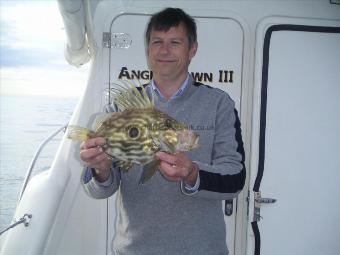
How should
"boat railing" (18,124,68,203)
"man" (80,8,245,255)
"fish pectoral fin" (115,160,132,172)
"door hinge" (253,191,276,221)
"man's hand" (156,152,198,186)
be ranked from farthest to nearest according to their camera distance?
"door hinge" (253,191,276,221)
"boat railing" (18,124,68,203)
"man" (80,8,245,255)
"fish pectoral fin" (115,160,132,172)
"man's hand" (156,152,198,186)

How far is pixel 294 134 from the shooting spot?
388 centimetres

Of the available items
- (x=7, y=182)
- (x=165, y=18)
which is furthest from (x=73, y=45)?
(x=7, y=182)

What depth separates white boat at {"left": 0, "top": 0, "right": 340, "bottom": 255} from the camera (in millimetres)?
3852

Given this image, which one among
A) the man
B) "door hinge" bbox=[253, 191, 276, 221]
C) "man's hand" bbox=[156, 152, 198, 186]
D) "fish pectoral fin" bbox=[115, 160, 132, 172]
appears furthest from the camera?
"door hinge" bbox=[253, 191, 276, 221]

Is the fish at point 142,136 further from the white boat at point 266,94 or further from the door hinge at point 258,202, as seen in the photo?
the door hinge at point 258,202

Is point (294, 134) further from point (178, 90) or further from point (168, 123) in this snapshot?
point (168, 123)

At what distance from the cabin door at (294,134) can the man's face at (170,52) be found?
5.47 feet

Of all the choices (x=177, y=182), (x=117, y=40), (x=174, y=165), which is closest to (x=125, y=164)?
(x=174, y=165)

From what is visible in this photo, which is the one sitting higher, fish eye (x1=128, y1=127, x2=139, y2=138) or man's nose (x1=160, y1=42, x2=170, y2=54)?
man's nose (x1=160, y1=42, x2=170, y2=54)

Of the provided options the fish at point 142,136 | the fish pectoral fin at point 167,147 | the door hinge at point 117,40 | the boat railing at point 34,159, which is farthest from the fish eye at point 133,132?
the door hinge at point 117,40

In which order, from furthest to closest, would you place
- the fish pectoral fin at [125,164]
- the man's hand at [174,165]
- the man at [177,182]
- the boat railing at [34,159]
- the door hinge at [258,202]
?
the door hinge at [258,202], the boat railing at [34,159], the man at [177,182], the fish pectoral fin at [125,164], the man's hand at [174,165]

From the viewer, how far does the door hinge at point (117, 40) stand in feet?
12.6

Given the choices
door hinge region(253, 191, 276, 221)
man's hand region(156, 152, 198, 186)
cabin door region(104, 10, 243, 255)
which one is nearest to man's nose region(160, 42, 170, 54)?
man's hand region(156, 152, 198, 186)

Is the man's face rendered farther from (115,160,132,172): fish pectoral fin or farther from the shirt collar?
(115,160,132,172): fish pectoral fin
